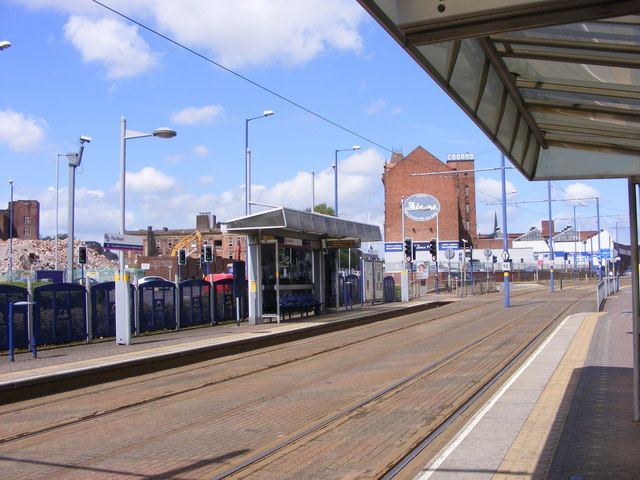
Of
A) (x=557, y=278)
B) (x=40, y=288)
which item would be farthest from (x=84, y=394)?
(x=557, y=278)

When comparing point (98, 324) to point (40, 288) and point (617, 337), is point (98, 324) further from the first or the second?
point (617, 337)

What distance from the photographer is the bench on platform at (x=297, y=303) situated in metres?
25.4

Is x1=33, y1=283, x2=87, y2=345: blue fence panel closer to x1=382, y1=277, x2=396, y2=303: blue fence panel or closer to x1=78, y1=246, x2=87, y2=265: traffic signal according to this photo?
x1=78, y1=246, x2=87, y2=265: traffic signal

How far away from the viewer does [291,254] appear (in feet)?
86.1

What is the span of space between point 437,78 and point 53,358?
13.0 meters

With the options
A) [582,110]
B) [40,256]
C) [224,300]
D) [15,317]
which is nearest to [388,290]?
[224,300]

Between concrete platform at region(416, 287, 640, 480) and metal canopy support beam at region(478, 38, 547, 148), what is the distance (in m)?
3.36

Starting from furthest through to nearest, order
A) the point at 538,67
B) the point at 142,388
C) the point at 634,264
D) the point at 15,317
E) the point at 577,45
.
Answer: the point at 15,317 < the point at 142,388 < the point at 634,264 < the point at 538,67 < the point at 577,45

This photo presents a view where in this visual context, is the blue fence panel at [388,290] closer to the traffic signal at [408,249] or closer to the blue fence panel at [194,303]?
the traffic signal at [408,249]

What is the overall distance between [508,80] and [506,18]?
7.75 feet

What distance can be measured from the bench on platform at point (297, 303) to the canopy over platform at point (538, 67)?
57.6 ft

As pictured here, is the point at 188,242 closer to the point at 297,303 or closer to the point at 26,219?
the point at 297,303

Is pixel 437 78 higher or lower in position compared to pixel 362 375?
higher

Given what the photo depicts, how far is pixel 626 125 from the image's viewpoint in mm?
6598
